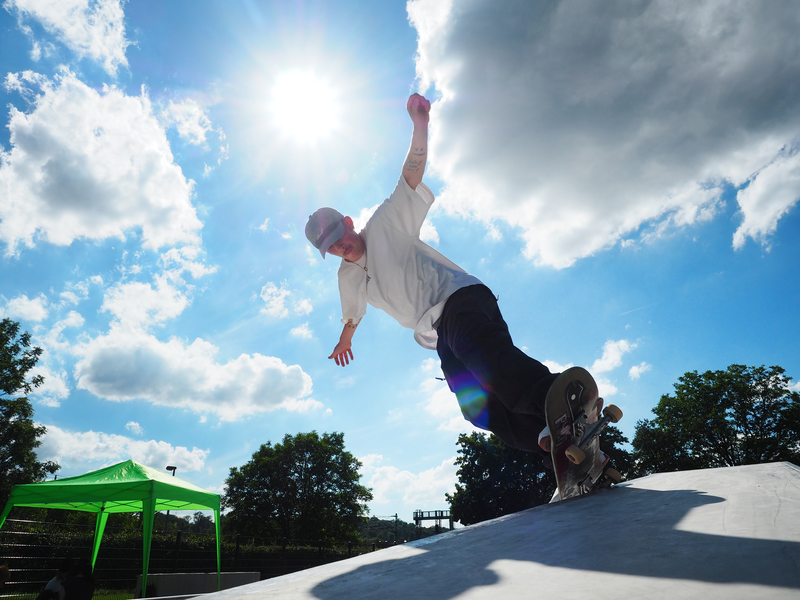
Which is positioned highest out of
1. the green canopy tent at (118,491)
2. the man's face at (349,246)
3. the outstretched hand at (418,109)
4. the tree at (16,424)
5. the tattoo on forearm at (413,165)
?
the tree at (16,424)

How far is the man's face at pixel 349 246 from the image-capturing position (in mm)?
3014

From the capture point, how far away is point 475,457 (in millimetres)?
28219

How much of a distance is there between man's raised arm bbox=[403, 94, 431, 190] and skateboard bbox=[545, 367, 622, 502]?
5.25 ft

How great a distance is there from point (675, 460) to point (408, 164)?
115ft

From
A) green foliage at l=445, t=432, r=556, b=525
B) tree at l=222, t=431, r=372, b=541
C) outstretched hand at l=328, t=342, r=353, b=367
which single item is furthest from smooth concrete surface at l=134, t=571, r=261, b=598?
tree at l=222, t=431, r=372, b=541

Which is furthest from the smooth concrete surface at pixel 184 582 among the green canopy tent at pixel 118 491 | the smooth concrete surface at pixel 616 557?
the smooth concrete surface at pixel 616 557

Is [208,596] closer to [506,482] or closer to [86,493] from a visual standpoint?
[86,493]

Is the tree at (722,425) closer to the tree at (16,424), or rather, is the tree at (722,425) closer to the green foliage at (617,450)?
the green foliage at (617,450)

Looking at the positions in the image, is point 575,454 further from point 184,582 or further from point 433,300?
point 184,582

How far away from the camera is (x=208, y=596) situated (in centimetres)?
114

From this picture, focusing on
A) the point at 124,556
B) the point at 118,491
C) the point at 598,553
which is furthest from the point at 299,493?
the point at 598,553

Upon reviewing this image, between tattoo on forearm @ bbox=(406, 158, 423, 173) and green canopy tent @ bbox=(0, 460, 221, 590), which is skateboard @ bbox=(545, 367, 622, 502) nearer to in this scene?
tattoo on forearm @ bbox=(406, 158, 423, 173)

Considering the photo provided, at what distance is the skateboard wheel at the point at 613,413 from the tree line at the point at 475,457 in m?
21.4

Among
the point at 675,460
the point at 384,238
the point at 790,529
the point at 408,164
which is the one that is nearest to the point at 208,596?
the point at 790,529
